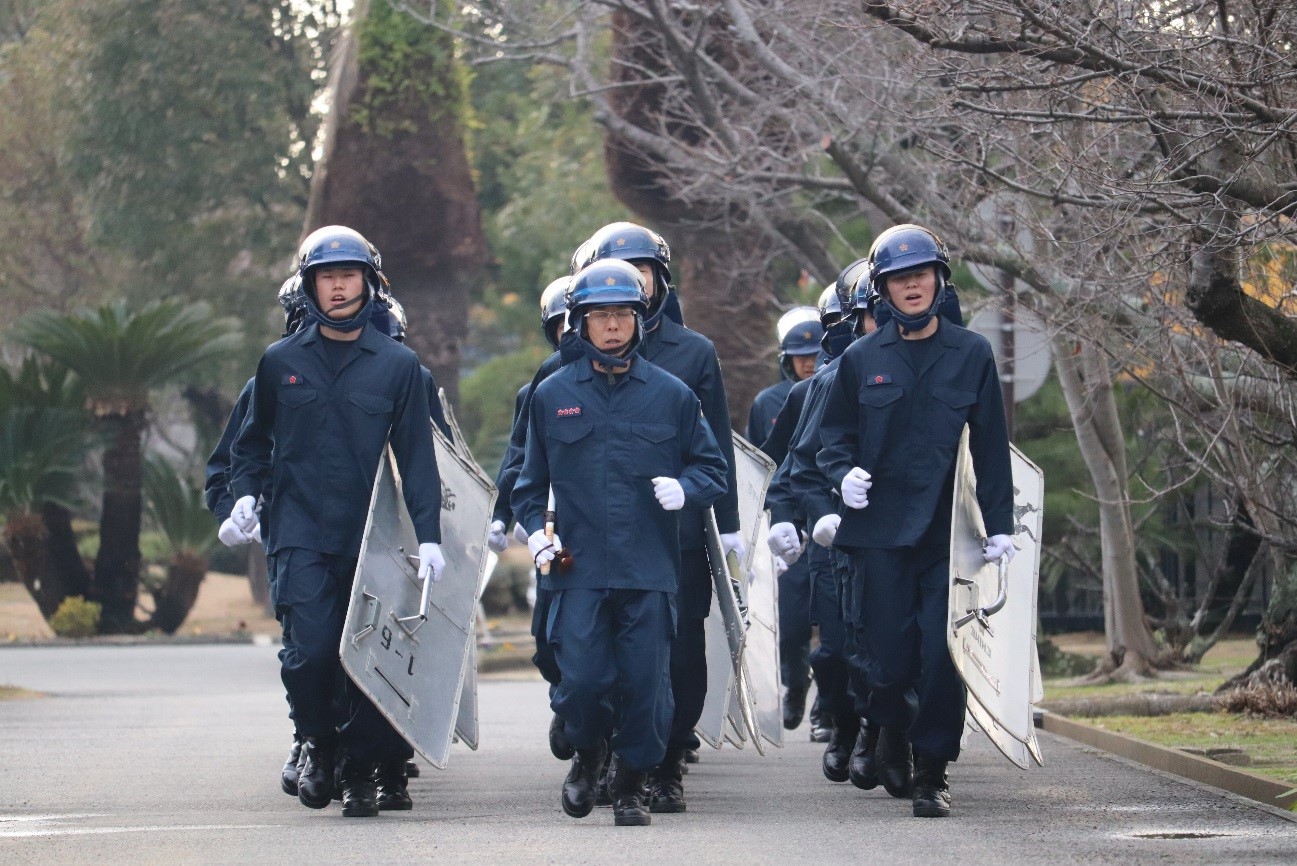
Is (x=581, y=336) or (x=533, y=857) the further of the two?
(x=581, y=336)

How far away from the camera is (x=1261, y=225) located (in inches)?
349

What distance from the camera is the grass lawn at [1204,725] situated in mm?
10500

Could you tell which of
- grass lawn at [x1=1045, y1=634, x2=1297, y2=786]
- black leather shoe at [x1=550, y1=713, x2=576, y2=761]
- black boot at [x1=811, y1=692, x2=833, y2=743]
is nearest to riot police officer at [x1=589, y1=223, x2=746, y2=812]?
black leather shoe at [x1=550, y1=713, x2=576, y2=761]

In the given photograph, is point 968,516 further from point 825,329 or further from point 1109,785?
point 825,329

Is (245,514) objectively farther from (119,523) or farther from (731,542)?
(119,523)

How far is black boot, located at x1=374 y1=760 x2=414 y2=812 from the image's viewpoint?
9.34 metres

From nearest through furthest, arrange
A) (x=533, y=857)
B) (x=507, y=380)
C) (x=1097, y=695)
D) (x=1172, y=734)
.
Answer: (x=533, y=857)
(x=1172, y=734)
(x=1097, y=695)
(x=507, y=380)

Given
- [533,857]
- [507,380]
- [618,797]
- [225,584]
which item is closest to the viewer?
[533,857]

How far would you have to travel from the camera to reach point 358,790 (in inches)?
353

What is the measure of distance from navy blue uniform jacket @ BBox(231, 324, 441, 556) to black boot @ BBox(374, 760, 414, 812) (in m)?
0.98

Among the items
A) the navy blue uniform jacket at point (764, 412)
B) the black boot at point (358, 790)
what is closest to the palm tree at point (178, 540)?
the navy blue uniform jacket at point (764, 412)

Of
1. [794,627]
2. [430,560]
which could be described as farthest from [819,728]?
[430,560]

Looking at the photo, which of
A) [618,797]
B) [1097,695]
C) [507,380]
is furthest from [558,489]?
[507,380]

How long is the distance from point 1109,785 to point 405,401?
3.38 meters
